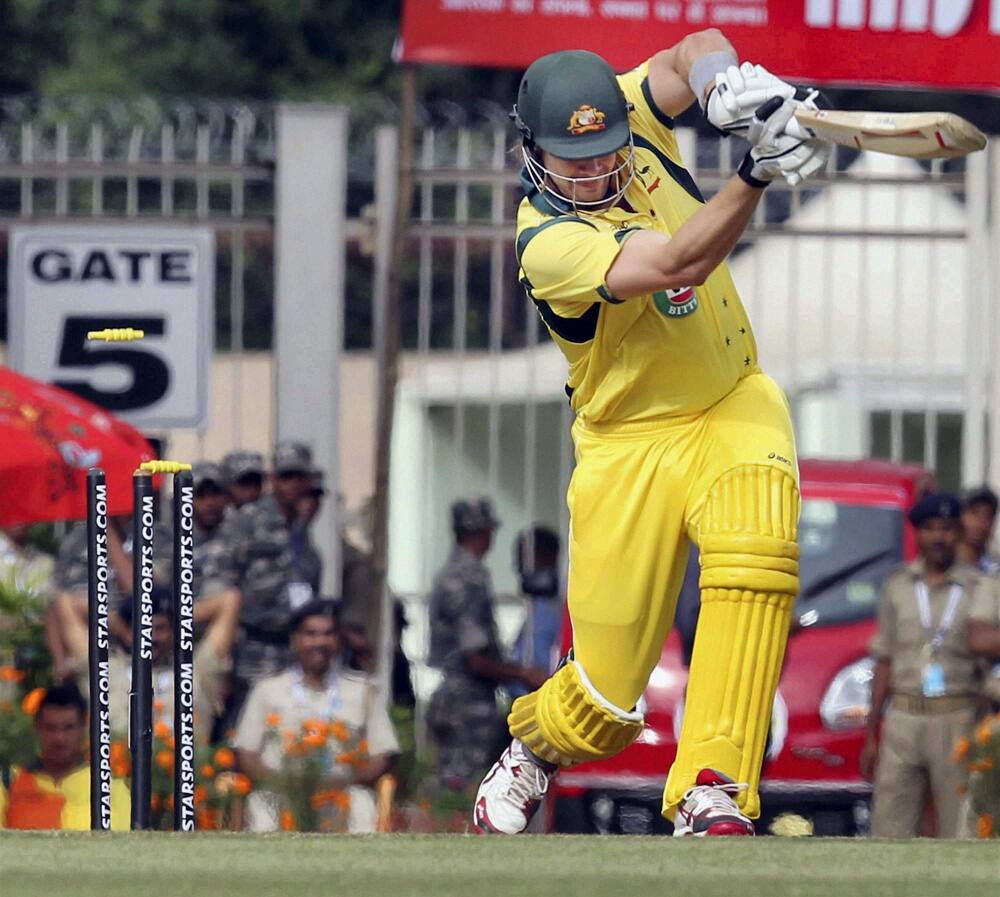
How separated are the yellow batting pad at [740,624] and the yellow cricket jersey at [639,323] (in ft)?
0.95

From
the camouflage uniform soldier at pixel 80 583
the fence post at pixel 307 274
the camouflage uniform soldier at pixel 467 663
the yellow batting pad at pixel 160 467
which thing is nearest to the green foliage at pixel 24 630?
the camouflage uniform soldier at pixel 80 583

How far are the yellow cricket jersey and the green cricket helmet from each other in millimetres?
56

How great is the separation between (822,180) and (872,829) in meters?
2.73

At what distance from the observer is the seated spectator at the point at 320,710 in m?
7.38

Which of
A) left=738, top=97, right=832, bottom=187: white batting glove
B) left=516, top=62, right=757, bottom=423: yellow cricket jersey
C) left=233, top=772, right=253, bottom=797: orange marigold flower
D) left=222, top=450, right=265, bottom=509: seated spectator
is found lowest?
left=233, top=772, right=253, bottom=797: orange marigold flower

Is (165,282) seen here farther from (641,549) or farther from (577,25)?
(641,549)

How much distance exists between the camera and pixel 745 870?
3553mm

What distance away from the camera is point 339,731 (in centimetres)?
743

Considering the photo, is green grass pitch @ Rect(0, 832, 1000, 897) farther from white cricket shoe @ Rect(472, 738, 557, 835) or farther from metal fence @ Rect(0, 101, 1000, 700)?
metal fence @ Rect(0, 101, 1000, 700)

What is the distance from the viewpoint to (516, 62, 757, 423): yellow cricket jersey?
16.5 ft

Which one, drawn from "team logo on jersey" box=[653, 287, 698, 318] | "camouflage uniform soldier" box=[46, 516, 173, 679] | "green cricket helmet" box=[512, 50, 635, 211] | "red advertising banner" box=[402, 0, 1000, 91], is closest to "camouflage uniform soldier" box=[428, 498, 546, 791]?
"camouflage uniform soldier" box=[46, 516, 173, 679]

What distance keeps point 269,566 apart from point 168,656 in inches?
33.7

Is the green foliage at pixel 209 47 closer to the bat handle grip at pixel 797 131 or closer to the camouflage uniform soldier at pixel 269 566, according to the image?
the camouflage uniform soldier at pixel 269 566

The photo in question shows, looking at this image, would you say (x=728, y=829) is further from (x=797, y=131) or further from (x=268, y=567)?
(x=268, y=567)
